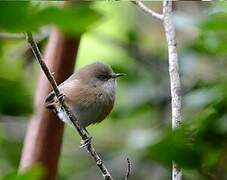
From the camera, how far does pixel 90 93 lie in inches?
118

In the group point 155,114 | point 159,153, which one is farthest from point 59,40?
point 159,153

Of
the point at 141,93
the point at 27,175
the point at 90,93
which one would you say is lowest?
the point at 141,93

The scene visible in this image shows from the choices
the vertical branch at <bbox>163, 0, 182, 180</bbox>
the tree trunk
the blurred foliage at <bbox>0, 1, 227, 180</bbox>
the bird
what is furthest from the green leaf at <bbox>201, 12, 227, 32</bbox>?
the bird

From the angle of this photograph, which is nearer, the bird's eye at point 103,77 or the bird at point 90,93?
the bird at point 90,93

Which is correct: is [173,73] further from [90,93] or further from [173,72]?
[90,93]

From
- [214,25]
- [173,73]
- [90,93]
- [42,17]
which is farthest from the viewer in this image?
[90,93]

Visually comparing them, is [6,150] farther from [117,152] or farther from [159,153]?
[159,153]

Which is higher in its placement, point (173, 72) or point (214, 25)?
point (214, 25)

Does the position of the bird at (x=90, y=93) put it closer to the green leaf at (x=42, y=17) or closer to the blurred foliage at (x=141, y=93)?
the blurred foliage at (x=141, y=93)

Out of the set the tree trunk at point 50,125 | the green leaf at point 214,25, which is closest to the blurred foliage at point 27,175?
the green leaf at point 214,25

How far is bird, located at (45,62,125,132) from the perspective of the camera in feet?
9.37

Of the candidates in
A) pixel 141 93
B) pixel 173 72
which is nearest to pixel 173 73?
pixel 173 72

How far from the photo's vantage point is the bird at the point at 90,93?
112 inches

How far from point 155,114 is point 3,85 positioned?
→ 2560 millimetres
